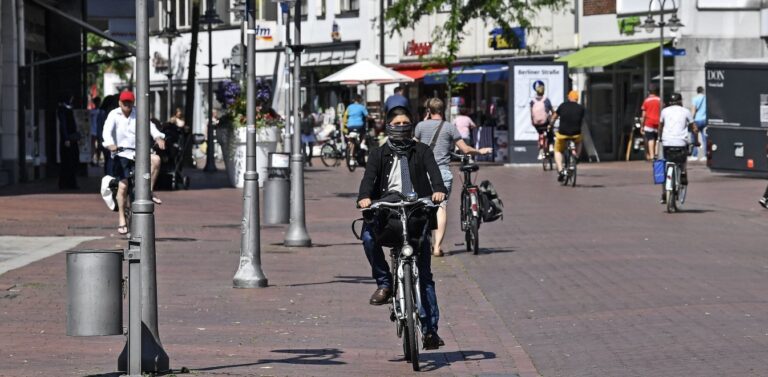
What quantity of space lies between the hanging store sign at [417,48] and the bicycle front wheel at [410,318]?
4531 centimetres

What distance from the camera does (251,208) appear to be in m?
13.5

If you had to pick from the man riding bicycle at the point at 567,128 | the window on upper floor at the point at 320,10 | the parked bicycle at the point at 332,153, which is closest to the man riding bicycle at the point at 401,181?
the man riding bicycle at the point at 567,128

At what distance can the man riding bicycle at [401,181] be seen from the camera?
32.6ft

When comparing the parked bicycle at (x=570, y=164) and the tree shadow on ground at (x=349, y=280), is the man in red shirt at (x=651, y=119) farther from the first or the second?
the tree shadow on ground at (x=349, y=280)

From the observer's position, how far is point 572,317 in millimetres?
11898

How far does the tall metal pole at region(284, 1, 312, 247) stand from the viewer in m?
17.2

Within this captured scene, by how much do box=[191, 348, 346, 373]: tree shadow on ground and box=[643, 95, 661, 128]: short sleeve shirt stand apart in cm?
2871

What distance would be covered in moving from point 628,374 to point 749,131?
2363 centimetres

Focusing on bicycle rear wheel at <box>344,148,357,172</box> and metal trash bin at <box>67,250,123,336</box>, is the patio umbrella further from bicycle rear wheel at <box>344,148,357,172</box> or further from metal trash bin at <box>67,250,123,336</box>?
metal trash bin at <box>67,250,123,336</box>

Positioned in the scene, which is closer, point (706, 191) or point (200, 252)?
point (200, 252)

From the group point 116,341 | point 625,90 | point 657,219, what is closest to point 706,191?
point 657,219

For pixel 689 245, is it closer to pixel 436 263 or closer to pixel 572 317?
pixel 436 263

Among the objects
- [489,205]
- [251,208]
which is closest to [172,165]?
[489,205]

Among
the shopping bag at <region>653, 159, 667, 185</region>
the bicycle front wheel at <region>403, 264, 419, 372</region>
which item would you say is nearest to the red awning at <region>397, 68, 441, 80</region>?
the shopping bag at <region>653, 159, 667, 185</region>
